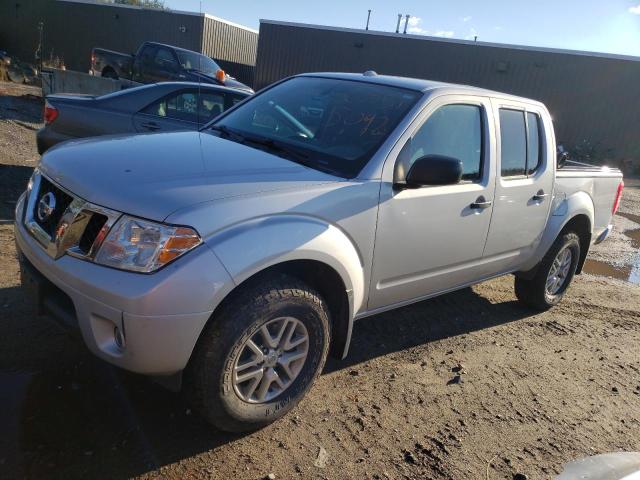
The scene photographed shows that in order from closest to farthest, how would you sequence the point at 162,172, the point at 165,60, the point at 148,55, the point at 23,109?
the point at 162,172, the point at 23,109, the point at 165,60, the point at 148,55

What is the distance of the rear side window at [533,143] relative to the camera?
170 inches

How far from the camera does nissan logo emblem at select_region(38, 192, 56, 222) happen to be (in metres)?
2.64

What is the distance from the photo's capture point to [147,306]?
216 centimetres

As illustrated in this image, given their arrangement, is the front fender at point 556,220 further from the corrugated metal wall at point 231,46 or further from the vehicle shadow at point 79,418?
the corrugated metal wall at point 231,46

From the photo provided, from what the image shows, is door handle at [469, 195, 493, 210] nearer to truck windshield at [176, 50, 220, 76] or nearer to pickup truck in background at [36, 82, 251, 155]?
pickup truck in background at [36, 82, 251, 155]

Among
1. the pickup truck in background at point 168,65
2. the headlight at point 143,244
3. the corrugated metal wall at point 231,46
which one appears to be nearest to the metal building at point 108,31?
the corrugated metal wall at point 231,46

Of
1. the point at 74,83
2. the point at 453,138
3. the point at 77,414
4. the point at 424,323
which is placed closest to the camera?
the point at 77,414

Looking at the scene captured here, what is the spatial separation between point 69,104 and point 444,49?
18.8 m

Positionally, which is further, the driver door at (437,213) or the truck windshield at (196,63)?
the truck windshield at (196,63)

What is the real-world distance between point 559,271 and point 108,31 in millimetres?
31232

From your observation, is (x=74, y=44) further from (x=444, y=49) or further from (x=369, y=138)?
(x=369, y=138)

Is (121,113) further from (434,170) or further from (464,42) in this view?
(464,42)

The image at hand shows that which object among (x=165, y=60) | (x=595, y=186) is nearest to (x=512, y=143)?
(x=595, y=186)

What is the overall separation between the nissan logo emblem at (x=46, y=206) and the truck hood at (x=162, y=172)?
96mm
